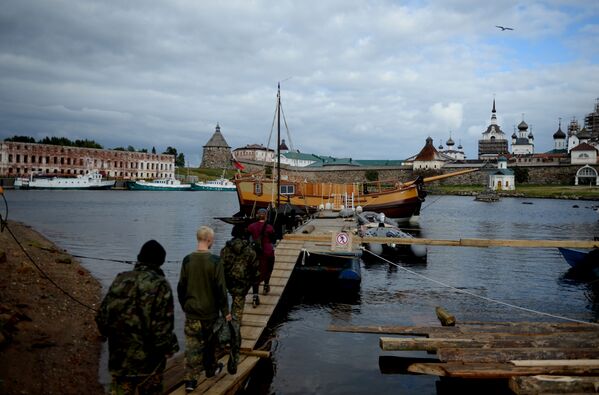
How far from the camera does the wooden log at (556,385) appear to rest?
680 cm

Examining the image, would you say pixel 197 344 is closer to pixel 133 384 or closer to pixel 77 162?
pixel 133 384

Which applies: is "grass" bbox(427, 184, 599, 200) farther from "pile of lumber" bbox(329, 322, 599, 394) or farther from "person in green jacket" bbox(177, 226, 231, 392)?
"person in green jacket" bbox(177, 226, 231, 392)

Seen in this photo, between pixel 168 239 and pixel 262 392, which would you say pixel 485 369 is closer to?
pixel 262 392

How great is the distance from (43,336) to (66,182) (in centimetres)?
12789

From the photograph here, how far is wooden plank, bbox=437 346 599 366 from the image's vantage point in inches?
314

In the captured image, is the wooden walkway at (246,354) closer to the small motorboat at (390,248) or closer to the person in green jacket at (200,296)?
the person in green jacket at (200,296)

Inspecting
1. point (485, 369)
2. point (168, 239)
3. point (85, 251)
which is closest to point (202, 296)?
point (485, 369)

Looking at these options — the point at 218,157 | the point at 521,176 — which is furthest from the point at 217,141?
the point at 521,176

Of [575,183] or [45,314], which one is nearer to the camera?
[45,314]

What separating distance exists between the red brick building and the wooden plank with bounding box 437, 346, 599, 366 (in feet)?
445

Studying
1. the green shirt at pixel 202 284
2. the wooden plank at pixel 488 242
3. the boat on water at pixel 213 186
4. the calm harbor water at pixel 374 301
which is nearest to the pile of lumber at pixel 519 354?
the calm harbor water at pixel 374 301

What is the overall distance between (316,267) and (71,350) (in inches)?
344

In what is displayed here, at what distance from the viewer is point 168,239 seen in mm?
34375

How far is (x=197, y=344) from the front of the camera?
677cm
